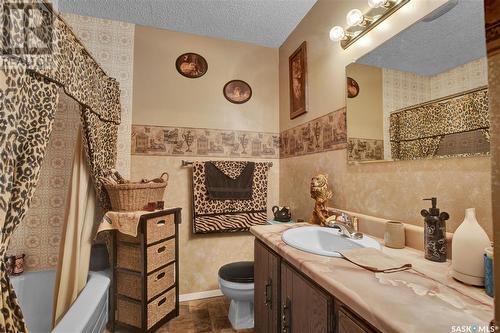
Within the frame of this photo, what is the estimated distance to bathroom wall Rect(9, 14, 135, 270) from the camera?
6.01 ft

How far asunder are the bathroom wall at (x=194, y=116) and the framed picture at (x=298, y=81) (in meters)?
0.38

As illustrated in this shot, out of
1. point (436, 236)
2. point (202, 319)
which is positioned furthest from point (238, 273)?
point (436, 236)

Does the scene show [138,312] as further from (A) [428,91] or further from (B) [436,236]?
(A) [428,91]

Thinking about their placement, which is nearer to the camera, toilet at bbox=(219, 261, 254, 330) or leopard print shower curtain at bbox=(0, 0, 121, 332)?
leopard print shower curtain at bbox=(0, 0, 121, 332)

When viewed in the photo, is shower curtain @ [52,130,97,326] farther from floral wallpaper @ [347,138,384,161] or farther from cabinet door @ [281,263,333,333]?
floral wallpaper @ [347,138,384,161]

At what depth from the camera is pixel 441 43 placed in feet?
3.17

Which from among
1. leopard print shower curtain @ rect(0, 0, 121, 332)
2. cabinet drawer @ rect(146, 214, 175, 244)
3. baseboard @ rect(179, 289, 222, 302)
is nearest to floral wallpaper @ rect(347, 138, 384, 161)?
cabinet drawer @ rect(146, 214, 175, 244)

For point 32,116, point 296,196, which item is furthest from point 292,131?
point 32,116

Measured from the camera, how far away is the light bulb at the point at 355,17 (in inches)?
51.8

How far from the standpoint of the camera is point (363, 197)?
135cm

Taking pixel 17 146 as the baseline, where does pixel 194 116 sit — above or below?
above

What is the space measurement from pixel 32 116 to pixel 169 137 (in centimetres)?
133

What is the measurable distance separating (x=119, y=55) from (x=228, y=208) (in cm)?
178

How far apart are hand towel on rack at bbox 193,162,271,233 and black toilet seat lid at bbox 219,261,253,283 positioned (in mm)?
431
